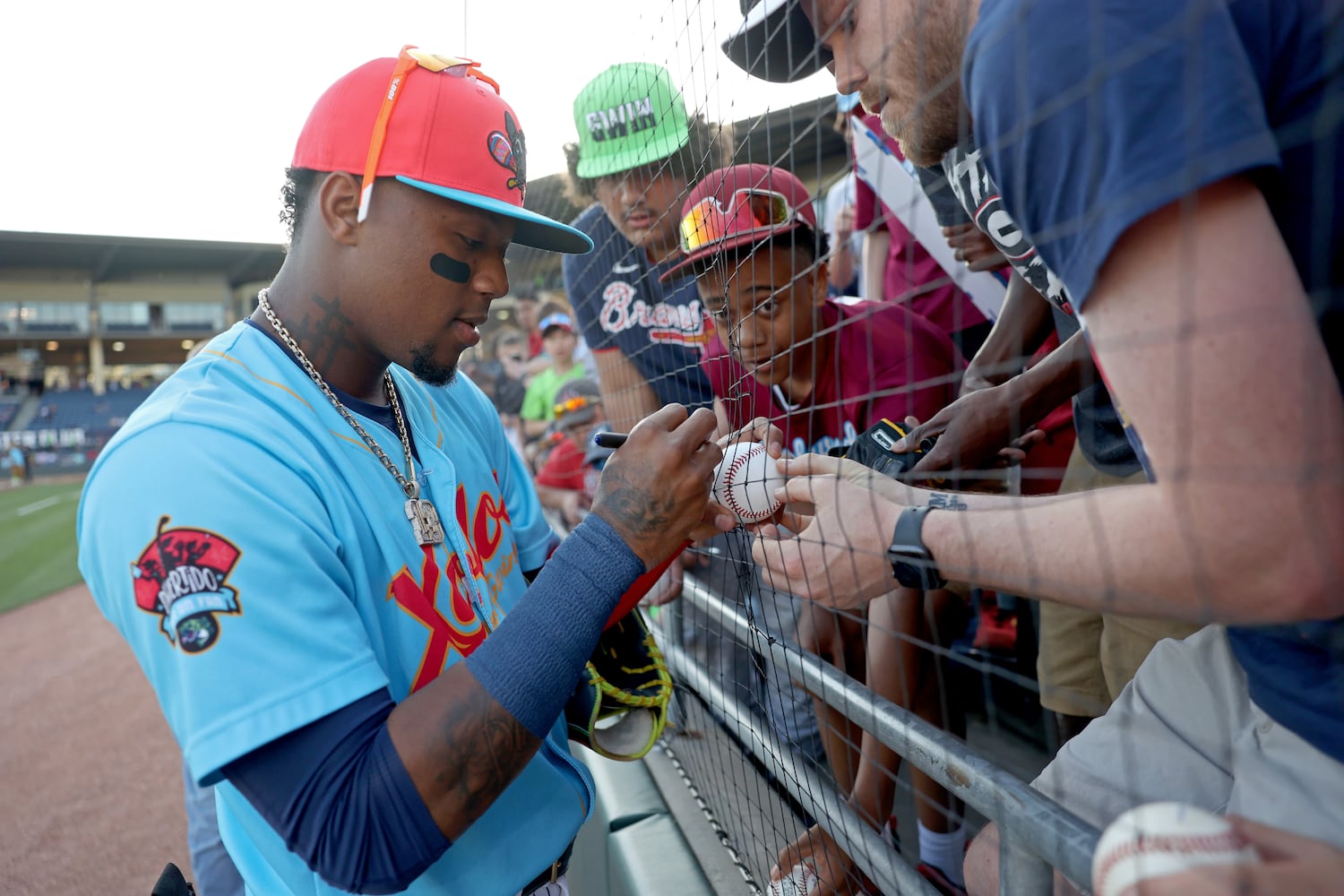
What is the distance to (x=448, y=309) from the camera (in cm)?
138

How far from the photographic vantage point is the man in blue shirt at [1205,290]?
59 cm

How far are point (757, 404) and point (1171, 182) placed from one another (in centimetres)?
159

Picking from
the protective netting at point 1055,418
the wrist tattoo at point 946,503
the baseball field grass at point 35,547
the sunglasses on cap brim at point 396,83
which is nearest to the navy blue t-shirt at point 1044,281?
the protective netting at point 1055,418

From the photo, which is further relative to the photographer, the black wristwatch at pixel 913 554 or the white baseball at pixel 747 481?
the white baseball at pixel 747 481

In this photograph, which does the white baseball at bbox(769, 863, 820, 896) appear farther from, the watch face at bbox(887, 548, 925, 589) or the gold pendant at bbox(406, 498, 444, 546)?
the gold pendant at bbox(406, 498, 444, 546)

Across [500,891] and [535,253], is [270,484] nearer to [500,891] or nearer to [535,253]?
[500,891]

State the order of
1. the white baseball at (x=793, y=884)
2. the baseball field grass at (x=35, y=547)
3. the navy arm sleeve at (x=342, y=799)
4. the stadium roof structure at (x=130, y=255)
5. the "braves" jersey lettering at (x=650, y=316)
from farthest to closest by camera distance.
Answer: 1. the stadium roof structure at (x=130, y=255)
2. the baseball field grass at (x=35, y=547)
3. the "braves" jersey lettering at (x=650, y=316)
4. the white baseball at (x=793, y=884)
5. the navy arm sleeve at (x=342, y=799)

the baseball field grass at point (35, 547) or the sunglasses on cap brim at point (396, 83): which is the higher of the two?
the sunglasses on cap brim at point (396, 83)

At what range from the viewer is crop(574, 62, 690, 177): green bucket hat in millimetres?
2273

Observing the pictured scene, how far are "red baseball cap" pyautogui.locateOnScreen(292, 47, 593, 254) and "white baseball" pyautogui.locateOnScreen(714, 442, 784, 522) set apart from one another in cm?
58

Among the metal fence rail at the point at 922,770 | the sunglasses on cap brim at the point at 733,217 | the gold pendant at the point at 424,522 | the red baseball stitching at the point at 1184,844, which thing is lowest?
the metal fence rail at the point at 922,770

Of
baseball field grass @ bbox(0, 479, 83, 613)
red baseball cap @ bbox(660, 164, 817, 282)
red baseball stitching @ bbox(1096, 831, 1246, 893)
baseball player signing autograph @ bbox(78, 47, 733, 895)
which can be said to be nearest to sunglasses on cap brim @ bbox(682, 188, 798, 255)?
red baseball cap @ bbox(660, 164, 817, 282)

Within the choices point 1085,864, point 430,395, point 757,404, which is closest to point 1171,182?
point 1085,864

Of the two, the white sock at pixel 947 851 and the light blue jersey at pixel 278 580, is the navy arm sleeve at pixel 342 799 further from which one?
the white sock at pixel 947 851
